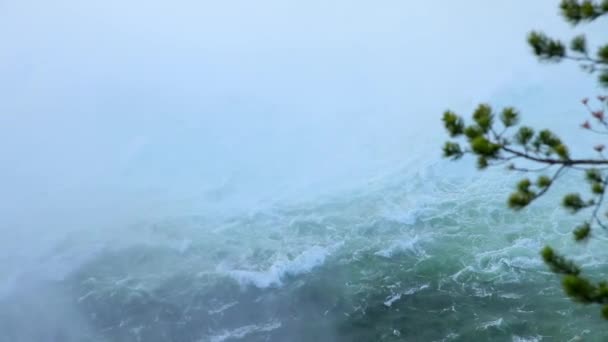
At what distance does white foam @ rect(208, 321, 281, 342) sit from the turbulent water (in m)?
0.03

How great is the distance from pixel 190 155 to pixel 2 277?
9139 millimetres

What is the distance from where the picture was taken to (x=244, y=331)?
32.7ft

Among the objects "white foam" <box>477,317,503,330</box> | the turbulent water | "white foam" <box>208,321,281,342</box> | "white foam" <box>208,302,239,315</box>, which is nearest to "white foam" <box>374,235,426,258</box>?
the turbulent water

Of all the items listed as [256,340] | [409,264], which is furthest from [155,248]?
[409,264]

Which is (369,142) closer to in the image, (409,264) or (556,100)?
(556,100)

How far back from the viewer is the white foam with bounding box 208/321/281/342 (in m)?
9.86

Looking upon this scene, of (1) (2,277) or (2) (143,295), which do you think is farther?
(1) (2,277)

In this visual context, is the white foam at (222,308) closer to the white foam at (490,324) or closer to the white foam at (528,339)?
the white foam at (490,324)

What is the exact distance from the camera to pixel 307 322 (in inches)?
391

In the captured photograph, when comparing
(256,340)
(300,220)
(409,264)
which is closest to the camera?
(256,340)

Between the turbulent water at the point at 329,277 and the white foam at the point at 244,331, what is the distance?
0.03 m

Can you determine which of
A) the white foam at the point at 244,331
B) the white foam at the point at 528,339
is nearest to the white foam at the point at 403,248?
the white foam at the point at 244,331

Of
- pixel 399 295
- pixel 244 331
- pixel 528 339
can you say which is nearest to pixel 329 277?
pixel 399 295

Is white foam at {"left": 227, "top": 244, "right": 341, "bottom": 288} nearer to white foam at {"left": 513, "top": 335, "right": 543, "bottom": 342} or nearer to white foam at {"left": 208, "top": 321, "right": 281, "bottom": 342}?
white foam at {"left": 208, "top": 321, "right": 281, "bottom": 342}
